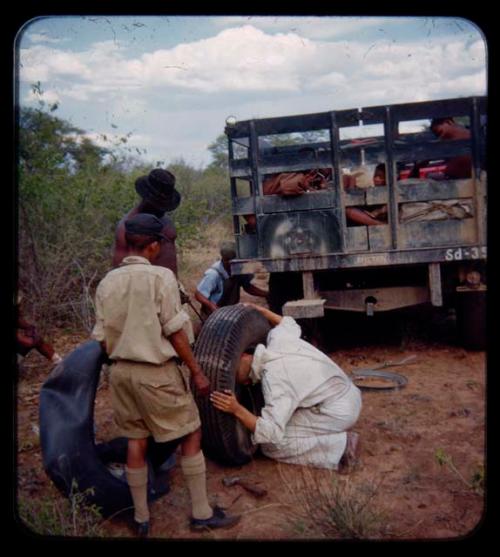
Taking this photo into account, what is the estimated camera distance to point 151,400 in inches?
125

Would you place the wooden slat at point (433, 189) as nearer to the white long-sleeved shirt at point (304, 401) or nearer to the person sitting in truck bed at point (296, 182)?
the person sitting in truck bed at point (296, 182)

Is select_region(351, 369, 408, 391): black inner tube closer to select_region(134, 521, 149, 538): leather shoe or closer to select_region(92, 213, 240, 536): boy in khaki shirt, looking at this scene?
select_region(92, 213, 240, 536): boy in khaki shirt

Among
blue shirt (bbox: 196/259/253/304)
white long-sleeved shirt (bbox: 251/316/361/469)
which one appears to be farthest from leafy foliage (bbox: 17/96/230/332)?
white long-sleeved shirt (bbox: 251/316/361/469)

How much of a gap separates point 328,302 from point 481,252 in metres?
1.52

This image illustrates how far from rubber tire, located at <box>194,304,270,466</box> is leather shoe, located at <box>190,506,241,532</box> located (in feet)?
1.72

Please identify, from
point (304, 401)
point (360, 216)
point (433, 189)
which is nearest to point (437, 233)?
point (433, 189)

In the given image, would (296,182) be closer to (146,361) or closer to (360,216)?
(360,216)

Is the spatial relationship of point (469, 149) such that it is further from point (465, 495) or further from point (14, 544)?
point (14, 544)

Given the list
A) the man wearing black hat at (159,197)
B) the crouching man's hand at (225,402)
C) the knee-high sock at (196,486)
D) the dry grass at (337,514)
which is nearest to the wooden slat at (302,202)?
the man wearing black hat at (159,197)

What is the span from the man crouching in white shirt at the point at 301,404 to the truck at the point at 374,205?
1449 mm

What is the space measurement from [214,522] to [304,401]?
0.98m

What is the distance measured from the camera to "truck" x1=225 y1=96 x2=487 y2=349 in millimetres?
5457

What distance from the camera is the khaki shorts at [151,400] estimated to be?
316cm

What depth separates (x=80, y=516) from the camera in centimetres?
321
